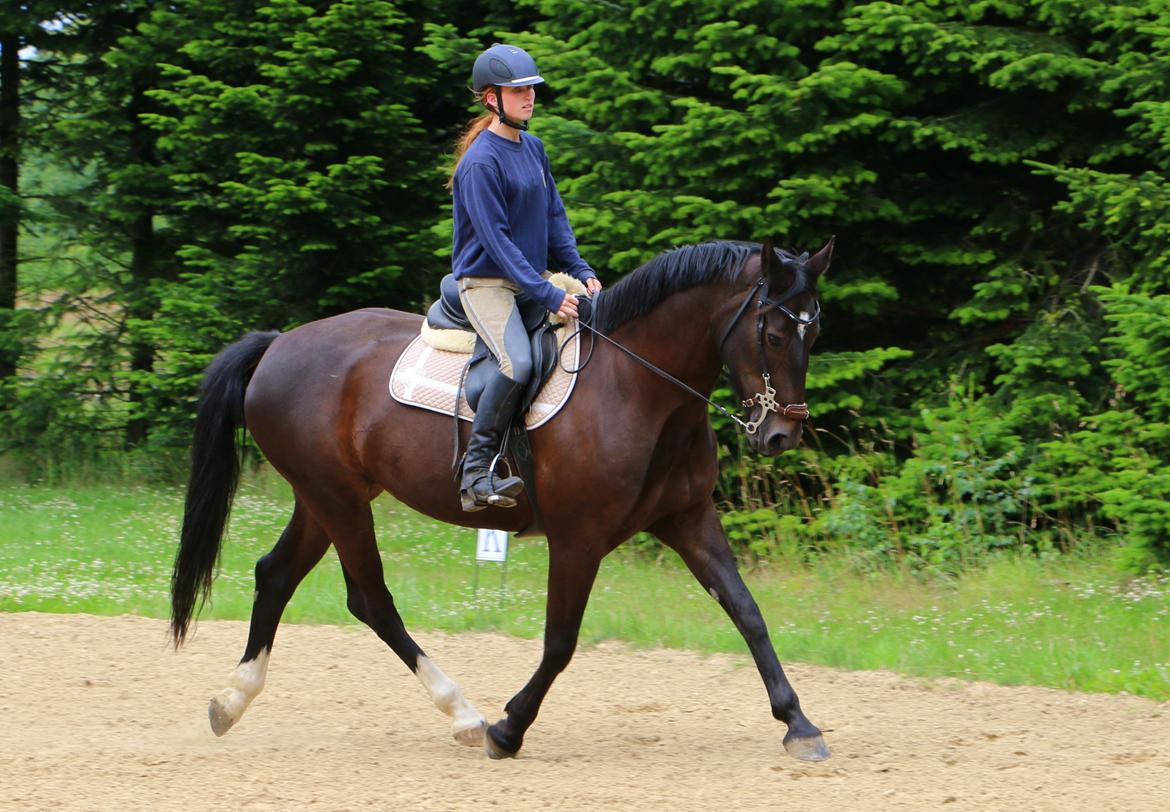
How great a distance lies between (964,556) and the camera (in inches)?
370

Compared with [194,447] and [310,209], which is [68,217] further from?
[194,447]

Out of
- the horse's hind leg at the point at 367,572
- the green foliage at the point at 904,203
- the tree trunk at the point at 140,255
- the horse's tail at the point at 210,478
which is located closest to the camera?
the horse's hind leg at the point at 367,572

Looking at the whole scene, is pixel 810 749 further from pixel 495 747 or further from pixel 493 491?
pixel 493 491

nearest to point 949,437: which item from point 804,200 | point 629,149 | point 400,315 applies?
point 804,200

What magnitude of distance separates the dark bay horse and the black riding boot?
0.57 feet

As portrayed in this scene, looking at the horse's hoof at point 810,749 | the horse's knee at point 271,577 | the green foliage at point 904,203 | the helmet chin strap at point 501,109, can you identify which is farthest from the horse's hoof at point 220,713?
the green foliage at point 904,203

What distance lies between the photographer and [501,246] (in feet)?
18.8

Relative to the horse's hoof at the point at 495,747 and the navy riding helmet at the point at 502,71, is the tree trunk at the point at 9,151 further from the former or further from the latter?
the horse's hoof at the point at 495,747

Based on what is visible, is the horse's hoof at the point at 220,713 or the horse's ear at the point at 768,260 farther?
the horse's hoof at the point at 220,713

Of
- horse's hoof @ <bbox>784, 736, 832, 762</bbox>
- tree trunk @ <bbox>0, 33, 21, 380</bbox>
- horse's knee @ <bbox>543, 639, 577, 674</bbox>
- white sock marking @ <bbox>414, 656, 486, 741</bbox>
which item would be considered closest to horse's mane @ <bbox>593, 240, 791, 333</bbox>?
horse's knee @ <bbox>543, 639, 577, 674</bbox>

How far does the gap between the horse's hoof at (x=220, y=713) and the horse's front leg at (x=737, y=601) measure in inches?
88.9

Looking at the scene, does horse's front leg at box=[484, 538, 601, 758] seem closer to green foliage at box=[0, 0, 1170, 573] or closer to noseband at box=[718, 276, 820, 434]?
noseband at box=[718, 276, 820, 434]

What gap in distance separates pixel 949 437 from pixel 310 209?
Result: 6.77 metres

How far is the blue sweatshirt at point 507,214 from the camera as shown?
18.8 ft
